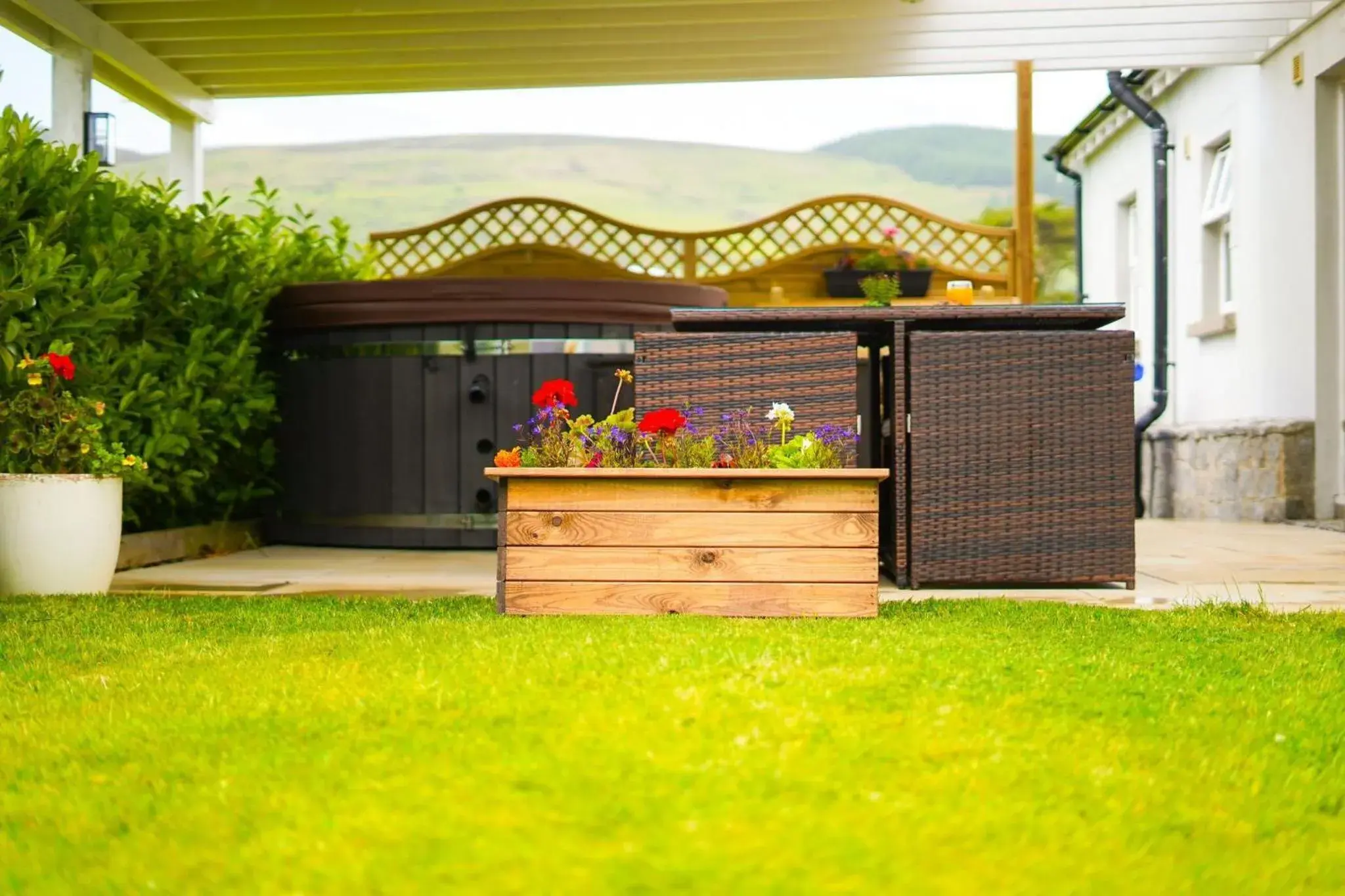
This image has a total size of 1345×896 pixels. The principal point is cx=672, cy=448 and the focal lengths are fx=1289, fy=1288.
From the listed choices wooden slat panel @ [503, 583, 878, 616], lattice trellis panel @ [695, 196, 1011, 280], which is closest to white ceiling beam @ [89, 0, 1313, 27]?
lattice trellis panel @ [695, 196, 1011, 280]

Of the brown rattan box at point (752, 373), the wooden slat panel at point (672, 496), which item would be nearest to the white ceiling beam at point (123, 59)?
the brown rattan box at point (752, 373)

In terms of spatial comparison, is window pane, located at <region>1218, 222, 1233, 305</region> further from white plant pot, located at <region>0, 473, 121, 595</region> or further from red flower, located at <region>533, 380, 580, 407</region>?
white plant pot, located at <region>0, 473, 121, 595</region>

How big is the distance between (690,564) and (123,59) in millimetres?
5286

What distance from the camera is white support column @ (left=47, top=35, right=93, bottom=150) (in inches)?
233

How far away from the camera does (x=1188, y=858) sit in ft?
3.99

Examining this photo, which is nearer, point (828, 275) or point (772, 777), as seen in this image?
point (772, 777)

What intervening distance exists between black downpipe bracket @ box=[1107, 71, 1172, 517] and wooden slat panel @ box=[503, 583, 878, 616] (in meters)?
6.45

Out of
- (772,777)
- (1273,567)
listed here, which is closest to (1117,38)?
(1273,567)

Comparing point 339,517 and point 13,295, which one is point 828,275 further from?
point 13,295

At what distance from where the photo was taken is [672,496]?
8.82 ft

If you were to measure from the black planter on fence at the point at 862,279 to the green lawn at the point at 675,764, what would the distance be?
711cm

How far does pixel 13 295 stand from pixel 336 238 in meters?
2.56

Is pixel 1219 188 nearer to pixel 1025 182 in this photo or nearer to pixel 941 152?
pixel 1025 182

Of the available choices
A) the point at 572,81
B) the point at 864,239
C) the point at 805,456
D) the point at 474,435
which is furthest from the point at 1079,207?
the point at 805,456
